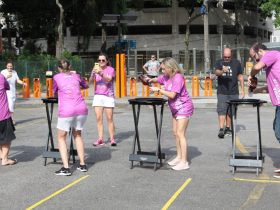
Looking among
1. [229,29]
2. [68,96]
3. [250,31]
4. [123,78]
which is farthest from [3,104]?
[250,31]

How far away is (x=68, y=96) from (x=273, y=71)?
293cm

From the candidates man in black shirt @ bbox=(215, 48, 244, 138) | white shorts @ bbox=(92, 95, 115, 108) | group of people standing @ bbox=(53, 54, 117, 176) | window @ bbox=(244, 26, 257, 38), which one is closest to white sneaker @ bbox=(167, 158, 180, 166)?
group of people standing @ bbox=(53, 54, 117, 176)

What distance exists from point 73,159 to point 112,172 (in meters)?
0.96

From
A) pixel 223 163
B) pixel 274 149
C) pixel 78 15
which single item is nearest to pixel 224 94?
pixel 274 149

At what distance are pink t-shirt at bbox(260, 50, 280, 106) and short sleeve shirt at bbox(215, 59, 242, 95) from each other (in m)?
3.87

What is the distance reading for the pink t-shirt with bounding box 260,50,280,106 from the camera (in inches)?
282

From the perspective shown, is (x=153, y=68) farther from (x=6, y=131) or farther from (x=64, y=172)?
(x=64, y=172)

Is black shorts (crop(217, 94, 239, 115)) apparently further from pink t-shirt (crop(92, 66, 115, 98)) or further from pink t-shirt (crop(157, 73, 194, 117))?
pink t-shirt (crop(157, 73, 194, 117))

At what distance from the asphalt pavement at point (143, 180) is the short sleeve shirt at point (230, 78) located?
40.5 inches

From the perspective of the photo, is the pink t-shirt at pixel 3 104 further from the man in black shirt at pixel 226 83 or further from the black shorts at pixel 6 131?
the man in black shirt at pixel 226 83

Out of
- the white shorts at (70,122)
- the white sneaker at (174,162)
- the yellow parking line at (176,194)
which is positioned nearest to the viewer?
the yellow parking line at (176,194)

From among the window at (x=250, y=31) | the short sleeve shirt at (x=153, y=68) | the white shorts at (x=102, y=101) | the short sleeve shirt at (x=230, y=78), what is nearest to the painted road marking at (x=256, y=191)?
the white shorts at (x=102, y=101)

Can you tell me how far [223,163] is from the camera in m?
8.42

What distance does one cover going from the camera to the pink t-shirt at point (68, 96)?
24.7 ft
